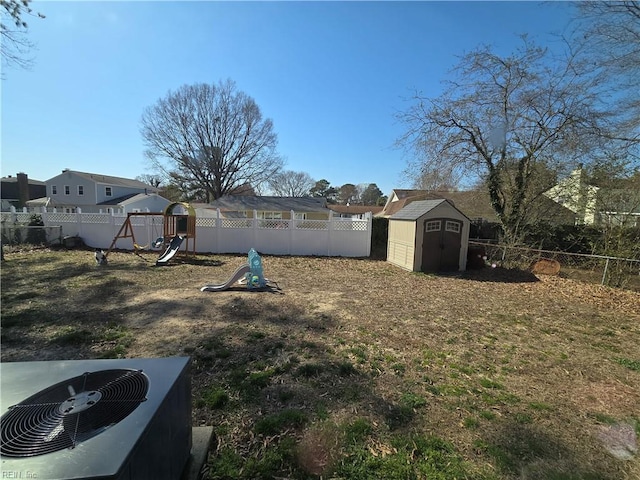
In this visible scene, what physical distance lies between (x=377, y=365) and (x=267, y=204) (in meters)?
26.3

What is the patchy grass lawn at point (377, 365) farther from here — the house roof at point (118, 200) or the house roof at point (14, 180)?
the house roof at point (14, 180)

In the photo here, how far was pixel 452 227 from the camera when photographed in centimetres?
1013

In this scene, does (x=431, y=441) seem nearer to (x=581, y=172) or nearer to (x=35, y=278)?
(x=35, y=278)

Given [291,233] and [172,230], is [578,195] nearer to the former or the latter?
[291,233]

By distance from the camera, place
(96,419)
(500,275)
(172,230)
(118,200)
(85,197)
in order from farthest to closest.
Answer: (118,200), (85,197), (172,230), (500,275), (96,419)

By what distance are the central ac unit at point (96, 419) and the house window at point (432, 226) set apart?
9.17 metres

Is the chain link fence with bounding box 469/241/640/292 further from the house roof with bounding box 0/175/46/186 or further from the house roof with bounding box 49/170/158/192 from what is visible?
the house roof with bounding box 0/175/46/186

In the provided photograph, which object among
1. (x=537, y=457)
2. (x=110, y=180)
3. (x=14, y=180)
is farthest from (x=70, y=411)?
(x=14, y=180)

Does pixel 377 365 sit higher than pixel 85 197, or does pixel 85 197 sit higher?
pixel 85 197

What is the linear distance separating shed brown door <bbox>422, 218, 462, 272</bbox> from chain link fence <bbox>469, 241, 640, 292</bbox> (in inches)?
45.5

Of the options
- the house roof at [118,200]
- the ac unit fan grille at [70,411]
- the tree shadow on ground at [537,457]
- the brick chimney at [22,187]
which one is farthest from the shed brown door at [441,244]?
the brick chimney at [22,187]

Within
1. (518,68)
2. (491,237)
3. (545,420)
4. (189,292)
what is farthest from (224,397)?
(491,237)

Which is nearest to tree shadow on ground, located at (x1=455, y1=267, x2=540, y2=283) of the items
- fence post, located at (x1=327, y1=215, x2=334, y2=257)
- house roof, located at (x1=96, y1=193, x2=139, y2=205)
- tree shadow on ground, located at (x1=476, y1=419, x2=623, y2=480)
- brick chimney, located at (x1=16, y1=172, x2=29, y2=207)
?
fence post, located at (x1=327, y1=215, x2=334, y2=257)

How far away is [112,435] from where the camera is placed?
1263 mm
